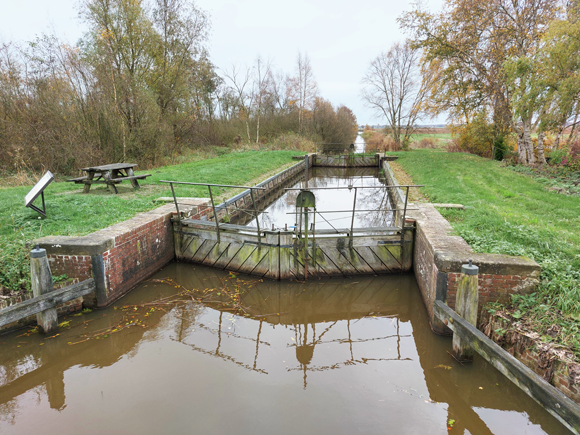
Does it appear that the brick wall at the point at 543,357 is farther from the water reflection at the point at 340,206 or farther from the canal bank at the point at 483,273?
the water reflection at the point at 340,206

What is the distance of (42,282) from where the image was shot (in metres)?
4.63

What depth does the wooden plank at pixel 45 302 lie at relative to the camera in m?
4.18

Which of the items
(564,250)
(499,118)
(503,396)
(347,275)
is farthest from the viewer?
(499,118)

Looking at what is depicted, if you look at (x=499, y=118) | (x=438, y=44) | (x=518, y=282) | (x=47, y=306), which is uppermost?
(x=438, y=44)

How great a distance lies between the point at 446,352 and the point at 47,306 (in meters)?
5.56

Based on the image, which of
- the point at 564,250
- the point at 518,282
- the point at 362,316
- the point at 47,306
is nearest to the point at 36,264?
the point at 47,306

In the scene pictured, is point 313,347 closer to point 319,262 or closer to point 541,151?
point 319,262

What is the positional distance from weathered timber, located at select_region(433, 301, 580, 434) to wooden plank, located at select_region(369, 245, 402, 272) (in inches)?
113

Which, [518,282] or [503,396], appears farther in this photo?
[518,282]

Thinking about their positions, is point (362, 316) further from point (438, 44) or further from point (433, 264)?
point (438, 44)

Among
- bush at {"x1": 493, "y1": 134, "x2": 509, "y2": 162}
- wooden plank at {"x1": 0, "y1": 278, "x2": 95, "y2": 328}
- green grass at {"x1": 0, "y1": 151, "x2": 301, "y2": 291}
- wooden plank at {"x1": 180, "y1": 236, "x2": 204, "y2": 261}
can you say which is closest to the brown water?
wooden plank at {"x1": 0, "y1": 278, "x2": 95, "y2": 328}

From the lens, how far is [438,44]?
57.5 feet

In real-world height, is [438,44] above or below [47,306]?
above

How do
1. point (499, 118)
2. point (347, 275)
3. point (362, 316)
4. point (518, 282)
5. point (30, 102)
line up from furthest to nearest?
point (499, 118) → point (30, 102) → point (347, 275) → point (362, 316) → point (518, 282)
